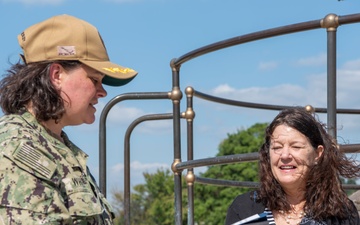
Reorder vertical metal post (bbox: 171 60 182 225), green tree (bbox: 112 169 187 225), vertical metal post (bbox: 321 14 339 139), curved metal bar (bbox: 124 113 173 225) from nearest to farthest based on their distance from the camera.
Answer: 1. vertical metal post (bbox: 321 14 339 139)
2. vertical metal post (bbox: 171 60 182 225)
3. curved metal bar (bbox: 124 113 173 225)
4. green tree (bbox: 112 169 187 225)

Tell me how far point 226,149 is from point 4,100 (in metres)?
40.8

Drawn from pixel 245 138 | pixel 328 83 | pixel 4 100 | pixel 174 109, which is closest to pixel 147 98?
pixel 174 109

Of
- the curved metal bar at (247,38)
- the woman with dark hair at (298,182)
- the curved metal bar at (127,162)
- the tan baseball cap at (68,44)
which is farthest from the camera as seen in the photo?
the curved metal bar at (127,162)

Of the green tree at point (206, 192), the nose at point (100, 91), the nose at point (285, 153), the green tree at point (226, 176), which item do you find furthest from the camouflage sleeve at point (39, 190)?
the green tree at point (226, 176)

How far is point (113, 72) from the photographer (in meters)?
2.35

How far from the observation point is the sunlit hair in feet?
7.54

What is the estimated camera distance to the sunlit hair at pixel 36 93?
2.30m

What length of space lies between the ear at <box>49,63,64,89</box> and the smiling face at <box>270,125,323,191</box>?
128 centimetres

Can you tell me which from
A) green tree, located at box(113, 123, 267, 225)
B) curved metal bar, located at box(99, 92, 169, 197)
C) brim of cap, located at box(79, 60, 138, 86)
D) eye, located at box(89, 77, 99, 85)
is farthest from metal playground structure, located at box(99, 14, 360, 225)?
green tree, located at box(113, 123, 267, 225)

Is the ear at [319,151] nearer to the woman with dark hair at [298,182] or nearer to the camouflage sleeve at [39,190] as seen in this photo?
the woman with dark hair at [298,182]

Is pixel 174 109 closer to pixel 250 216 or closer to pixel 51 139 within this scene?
pixel 250 216

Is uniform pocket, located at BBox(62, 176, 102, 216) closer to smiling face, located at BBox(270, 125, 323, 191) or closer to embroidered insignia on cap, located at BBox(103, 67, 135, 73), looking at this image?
embroidered insignia on cap, located at BBox(103, 67, 135, 73)

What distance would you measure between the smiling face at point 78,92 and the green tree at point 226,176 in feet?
122

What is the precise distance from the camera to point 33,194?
2111mm
